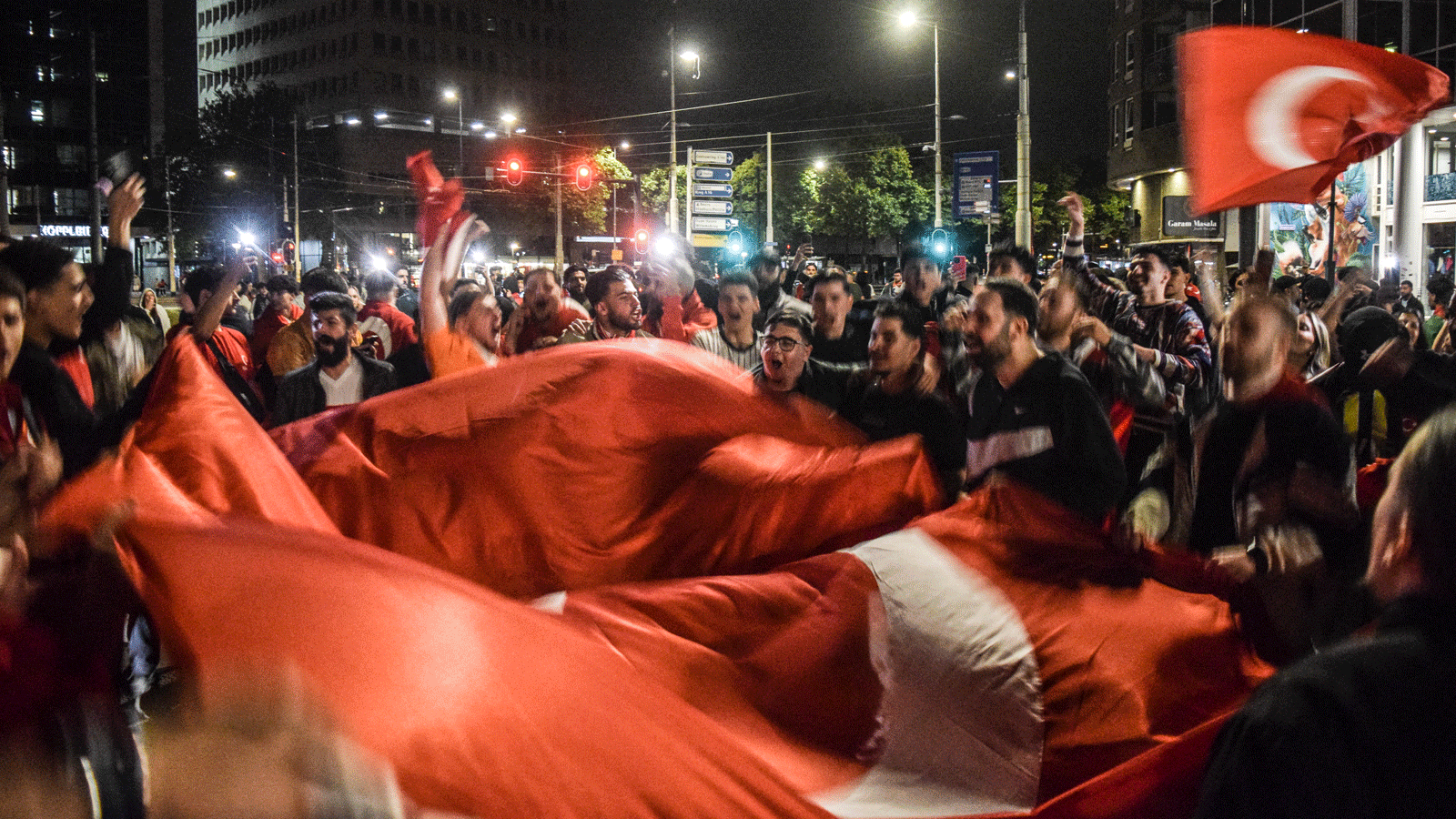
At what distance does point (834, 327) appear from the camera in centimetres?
808

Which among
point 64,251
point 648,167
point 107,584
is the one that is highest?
point 648,167

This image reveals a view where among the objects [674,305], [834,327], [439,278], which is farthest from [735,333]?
[674,305]

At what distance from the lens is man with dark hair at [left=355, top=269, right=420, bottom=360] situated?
356 inches

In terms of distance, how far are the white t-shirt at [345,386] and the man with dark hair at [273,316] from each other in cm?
293

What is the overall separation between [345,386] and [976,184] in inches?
1062

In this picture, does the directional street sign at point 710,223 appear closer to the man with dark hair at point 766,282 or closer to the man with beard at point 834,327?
the man with dark hair at point 766,282

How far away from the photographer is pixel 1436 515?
1745 millimetres

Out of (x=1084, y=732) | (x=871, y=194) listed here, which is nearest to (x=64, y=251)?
(x=1084, y=732)

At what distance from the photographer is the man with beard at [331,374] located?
20.8 feet

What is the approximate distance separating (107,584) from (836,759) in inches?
75.8

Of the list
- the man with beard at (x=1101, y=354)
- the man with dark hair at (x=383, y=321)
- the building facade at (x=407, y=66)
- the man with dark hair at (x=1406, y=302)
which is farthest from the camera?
the building facade at (x=407, y=66)

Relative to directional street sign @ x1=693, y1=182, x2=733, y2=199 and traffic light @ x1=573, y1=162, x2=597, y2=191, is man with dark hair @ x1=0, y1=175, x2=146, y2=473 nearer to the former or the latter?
directional street sign @ x1=693, y1=182, x2=733, y2=199

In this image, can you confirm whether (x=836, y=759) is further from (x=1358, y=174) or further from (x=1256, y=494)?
(x=1358, y=174)

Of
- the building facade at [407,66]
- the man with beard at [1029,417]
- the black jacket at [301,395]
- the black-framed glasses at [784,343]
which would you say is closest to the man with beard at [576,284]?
the black jacket at [301,395]
